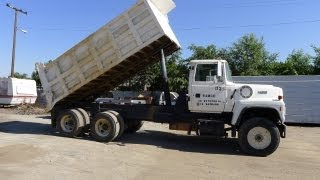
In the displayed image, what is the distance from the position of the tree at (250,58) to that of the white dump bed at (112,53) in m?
26.8

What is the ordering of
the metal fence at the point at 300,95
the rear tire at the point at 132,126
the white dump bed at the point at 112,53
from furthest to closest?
the metal fence at the point at 300,95
the rear tire at the point at 132,126
the white dump bed at the point at 112,53

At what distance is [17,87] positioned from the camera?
31594mm

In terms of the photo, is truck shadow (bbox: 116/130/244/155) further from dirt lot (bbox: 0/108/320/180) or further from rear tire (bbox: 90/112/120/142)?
rear tire (bbox: 90/112/120/142)

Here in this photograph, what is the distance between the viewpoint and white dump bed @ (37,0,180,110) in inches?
525

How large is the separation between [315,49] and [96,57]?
30421 millimetres

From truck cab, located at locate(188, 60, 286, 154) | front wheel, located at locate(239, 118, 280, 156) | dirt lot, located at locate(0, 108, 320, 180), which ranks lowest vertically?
dirt lot, located at locate(0, 108, 320, 180)

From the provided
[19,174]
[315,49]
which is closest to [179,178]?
[19,174]

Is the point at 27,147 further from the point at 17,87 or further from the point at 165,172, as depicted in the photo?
the point at 17,87

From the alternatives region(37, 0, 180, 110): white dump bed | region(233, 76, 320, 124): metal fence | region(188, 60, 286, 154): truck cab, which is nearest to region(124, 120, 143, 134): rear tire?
region(37, 0, 180, 110): white dump bed

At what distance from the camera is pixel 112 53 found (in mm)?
13844

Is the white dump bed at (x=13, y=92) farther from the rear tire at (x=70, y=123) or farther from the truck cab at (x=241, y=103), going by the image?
the truck cab at (x=241, y=103)

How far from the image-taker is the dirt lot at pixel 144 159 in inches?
372

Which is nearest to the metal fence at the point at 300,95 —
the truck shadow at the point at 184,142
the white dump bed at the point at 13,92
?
the truck shadow at the point at 184,142

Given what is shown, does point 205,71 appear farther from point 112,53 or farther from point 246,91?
point 112,53
